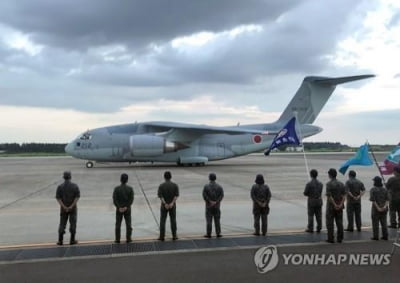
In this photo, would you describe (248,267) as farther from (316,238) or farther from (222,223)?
(222,223)

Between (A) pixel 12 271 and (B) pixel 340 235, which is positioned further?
(B) pixel 340 235

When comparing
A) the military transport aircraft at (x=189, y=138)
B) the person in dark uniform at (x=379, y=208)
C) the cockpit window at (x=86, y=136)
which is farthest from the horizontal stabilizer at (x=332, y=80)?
the person in dark uniform at (x=379, y=208)

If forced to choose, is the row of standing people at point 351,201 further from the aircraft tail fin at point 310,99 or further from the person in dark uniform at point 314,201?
the aircraft tail fin at point 310,99

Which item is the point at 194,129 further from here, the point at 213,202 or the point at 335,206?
the point at 335,206

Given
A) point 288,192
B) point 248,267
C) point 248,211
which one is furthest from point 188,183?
point 248,267

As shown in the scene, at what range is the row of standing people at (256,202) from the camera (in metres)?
8.84

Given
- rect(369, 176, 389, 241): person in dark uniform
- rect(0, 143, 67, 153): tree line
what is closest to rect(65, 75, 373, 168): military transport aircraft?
rect(369, 176, 389, 241): person in dark uniform

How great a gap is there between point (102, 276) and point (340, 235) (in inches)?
199

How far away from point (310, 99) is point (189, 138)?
1133cm

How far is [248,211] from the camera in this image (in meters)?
12.5

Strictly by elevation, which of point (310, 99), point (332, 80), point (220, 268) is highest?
point (332, 80)

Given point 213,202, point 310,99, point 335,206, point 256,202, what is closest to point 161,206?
point 213,202

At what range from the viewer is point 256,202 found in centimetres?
943

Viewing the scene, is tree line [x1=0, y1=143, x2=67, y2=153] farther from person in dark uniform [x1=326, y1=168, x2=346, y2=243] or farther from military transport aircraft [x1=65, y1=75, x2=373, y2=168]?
person in dark uniform [x1=326, y1=168, x2=346, y2=243]
